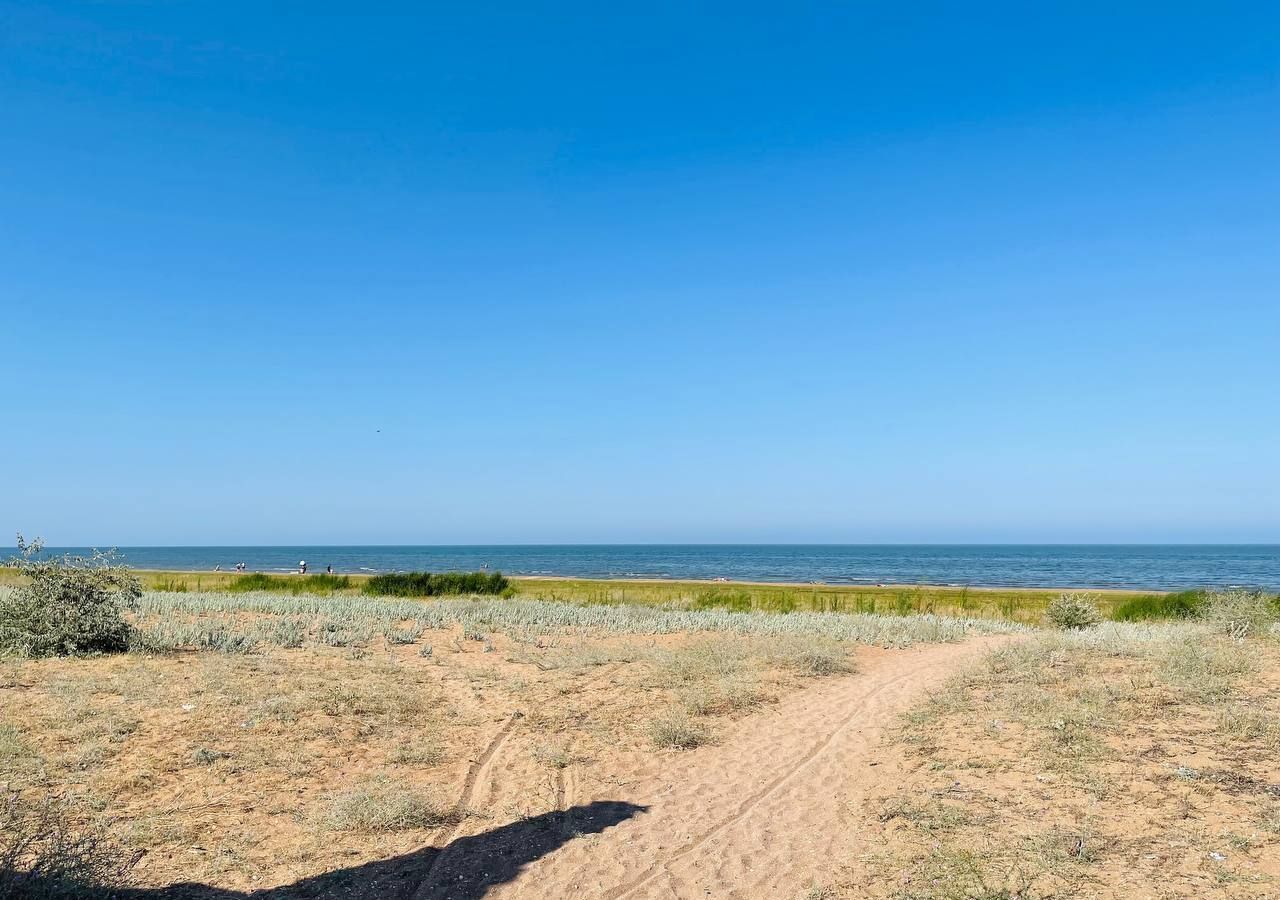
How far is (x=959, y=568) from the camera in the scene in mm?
95562

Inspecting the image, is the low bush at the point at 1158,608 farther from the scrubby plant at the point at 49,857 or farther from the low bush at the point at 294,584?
the low bush at the point at 294,584

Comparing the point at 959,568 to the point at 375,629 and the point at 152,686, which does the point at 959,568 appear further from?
the point at 152,686

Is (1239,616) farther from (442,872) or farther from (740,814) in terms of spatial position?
(442,872)

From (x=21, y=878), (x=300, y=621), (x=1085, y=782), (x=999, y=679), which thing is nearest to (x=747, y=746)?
(x=1085, y=782)

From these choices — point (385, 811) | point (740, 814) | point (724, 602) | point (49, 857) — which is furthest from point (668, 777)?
point (724, 602)

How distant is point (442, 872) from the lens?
21.0 ft

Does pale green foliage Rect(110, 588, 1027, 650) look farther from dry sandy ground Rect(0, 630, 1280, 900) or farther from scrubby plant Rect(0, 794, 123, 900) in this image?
scrubby plant Rect(0, 794, 123, 900)

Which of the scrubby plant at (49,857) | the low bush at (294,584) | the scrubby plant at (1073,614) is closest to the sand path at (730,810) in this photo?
the scrubby plant at (49,857)

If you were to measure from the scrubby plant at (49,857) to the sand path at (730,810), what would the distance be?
2.31 m

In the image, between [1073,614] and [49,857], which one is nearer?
[49,857]

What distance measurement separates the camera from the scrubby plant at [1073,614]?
22.0m

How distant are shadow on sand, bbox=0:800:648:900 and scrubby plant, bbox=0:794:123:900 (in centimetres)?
7

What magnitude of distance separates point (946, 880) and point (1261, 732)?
207 inches

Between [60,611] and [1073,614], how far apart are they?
81.2ft
